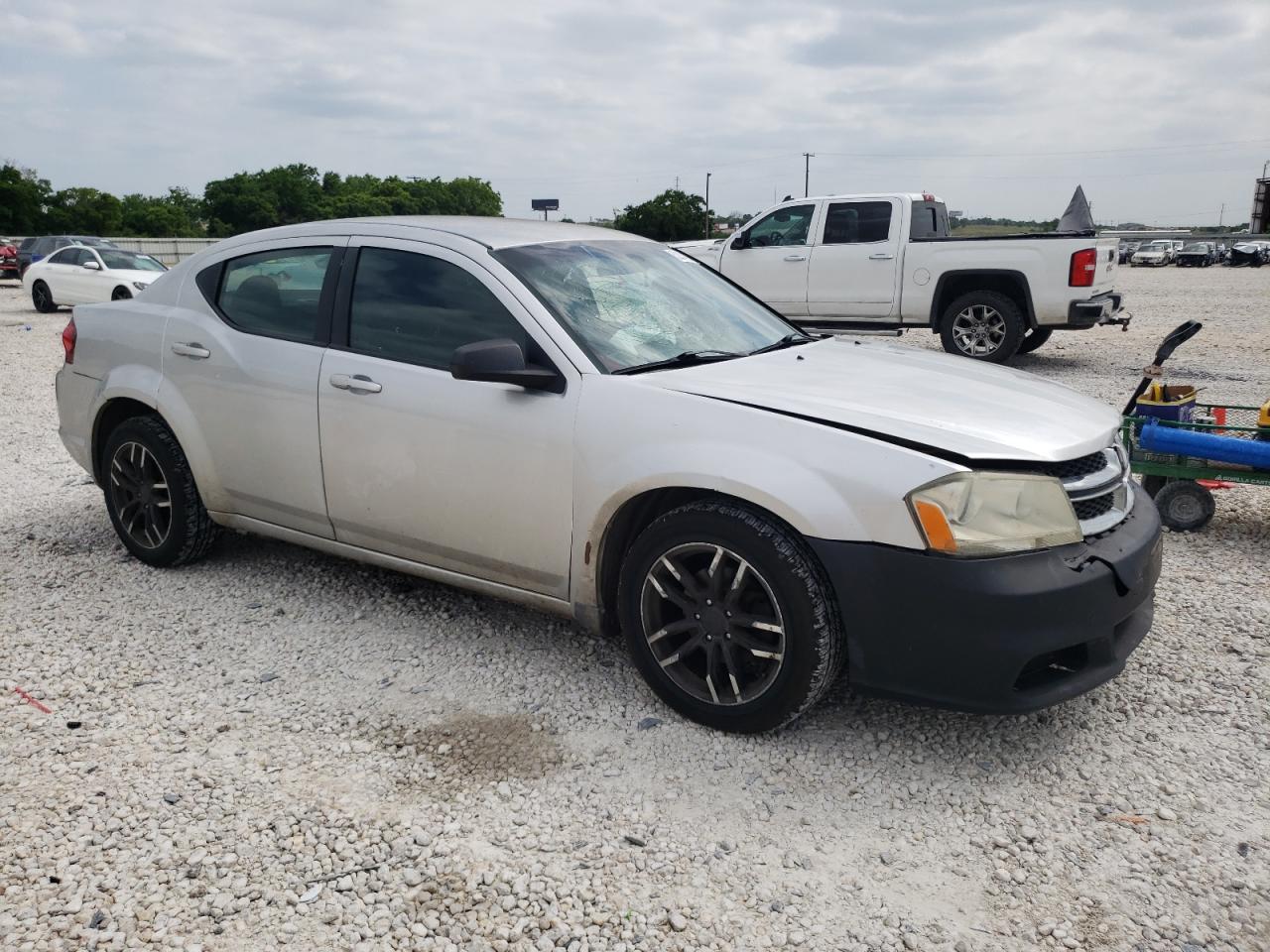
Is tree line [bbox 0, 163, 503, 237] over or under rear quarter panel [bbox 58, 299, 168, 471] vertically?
over

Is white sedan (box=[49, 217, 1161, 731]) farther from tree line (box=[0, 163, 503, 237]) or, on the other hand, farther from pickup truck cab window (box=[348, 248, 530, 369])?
tree line (box=[0, 163, 503, 237])

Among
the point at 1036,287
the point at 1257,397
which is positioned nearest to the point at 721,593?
the point at 1257,397

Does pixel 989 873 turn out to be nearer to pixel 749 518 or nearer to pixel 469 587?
pixel 749 518

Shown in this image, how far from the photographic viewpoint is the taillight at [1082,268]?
11086mm

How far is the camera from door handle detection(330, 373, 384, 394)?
3.95 metres

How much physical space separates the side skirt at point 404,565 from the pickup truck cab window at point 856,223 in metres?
9.66

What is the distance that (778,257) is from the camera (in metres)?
13.1

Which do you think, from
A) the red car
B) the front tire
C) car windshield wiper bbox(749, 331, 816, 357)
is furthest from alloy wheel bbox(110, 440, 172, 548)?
the red car

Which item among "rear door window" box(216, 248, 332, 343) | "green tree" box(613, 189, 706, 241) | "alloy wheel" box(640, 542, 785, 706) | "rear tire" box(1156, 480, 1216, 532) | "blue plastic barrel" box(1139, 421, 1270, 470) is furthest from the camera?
"green tree" box(613, 189, 706, 241)

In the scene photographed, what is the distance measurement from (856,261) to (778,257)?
113cm

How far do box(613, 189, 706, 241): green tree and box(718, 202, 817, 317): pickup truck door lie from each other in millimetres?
50893

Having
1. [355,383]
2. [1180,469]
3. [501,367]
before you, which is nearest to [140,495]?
[355,383]

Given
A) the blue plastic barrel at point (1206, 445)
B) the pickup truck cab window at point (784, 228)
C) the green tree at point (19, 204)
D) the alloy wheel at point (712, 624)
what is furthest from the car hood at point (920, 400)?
the green tree at point (19, 204)

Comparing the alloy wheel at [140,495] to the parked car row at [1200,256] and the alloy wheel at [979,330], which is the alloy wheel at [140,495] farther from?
the parked car row at [1200,256]
